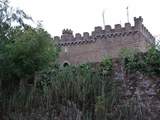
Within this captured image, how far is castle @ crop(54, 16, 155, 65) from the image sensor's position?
31.1m

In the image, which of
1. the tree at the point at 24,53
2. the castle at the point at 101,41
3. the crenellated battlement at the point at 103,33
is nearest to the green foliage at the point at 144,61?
the tree at the point at 24,53

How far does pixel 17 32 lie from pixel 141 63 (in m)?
4.15

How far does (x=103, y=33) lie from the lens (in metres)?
31.6

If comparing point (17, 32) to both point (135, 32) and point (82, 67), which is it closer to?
point (82, 67)

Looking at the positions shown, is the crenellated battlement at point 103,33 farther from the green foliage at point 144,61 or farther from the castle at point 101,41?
the green foliage at point 144,61

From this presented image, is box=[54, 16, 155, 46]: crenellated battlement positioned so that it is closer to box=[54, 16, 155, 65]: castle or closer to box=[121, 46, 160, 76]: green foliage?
box=[54, 16, 155, 65]: castle

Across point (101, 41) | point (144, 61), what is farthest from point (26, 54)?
Result: point (101, 41)

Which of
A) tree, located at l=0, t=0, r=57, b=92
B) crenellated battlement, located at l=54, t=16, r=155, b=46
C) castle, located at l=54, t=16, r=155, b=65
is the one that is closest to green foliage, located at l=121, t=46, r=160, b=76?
tree, located at l=0, t=0, r=57, b=92

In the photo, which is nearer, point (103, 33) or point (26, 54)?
point (26, 54)

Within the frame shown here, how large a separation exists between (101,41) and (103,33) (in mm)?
973

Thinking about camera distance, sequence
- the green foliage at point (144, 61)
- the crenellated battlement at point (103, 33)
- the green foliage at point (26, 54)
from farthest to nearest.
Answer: the crenellated battlement at point (103, 33), the green foliage at point (26, 54), the green foliage at point (144, 61)

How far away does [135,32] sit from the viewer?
30.9m

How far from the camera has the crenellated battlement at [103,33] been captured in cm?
3104

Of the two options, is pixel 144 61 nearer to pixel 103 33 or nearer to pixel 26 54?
pixel 26 54
